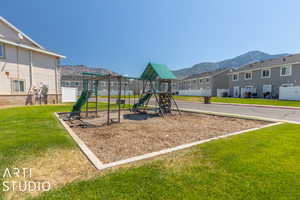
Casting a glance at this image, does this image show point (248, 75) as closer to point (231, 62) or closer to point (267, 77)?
point (267, 77)

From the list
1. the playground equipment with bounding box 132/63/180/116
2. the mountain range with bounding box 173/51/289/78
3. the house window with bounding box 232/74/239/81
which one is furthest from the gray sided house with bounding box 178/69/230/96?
the mountain range with bounding box 173/51/289/78

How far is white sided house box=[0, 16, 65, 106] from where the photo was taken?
1320cm

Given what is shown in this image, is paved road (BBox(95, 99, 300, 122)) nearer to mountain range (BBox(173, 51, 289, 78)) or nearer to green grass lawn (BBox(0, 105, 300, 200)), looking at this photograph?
green grass lawn (BBox(0, 105, 300, 200))

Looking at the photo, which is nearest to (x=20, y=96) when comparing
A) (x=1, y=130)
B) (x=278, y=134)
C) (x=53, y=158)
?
→ (x=1, y=130)

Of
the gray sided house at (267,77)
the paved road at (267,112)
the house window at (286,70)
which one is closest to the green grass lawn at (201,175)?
the paved road at (267,112)

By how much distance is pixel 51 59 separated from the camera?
Answer: 17078 mm

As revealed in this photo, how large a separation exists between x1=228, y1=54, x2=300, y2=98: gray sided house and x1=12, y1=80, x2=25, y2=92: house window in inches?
1415

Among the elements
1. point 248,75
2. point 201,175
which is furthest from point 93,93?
point 248,75

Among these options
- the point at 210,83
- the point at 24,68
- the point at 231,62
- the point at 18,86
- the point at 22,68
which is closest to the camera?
the point at 18,86

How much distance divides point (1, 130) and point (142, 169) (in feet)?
19.9

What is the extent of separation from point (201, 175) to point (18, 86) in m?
18.5

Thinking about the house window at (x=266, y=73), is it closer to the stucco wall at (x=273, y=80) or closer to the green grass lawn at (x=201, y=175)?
the stucco wall at (x=273, y=80)

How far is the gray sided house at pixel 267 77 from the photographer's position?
23031mm

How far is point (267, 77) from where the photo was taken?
1035 inches
